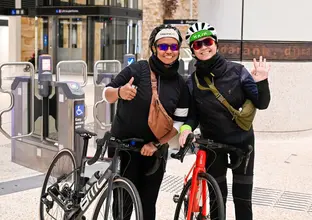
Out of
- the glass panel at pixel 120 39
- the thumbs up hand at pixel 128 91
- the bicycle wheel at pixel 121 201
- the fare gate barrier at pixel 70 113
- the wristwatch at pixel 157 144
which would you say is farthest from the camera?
the glass panel at pixel 120 39

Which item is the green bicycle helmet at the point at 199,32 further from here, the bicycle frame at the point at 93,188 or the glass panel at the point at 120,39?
the glass panel at the point at 120,39

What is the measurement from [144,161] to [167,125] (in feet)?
0.99

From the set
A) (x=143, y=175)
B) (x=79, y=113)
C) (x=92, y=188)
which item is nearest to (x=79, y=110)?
(x=79, y=113)

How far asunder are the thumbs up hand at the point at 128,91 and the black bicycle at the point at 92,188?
0.25m

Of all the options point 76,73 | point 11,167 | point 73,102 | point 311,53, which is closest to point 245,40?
point 311,53

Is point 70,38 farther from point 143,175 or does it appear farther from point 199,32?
point 199,32

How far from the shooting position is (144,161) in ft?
10.6

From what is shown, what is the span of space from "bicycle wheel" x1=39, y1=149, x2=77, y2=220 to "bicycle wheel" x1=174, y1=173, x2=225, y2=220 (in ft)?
2.40

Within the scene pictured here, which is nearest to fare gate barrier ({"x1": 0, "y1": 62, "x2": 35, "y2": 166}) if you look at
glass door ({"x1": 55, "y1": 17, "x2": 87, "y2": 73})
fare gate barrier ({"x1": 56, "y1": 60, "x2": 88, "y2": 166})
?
fare gate barrier ({"x1": 56, "y1": 60, "x2": 88, "y2": 166})

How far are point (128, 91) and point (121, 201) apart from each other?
64 centimetres

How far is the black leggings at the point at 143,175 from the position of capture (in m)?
3.19

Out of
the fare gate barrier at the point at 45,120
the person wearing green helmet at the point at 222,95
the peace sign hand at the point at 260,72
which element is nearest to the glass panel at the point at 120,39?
the fare gate barrier at the point at 45,120

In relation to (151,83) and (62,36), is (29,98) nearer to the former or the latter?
(151,83)

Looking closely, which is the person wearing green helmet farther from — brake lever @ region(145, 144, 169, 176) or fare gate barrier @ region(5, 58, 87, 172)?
fare gate barrier @ region(5, 58, 87, 172)
